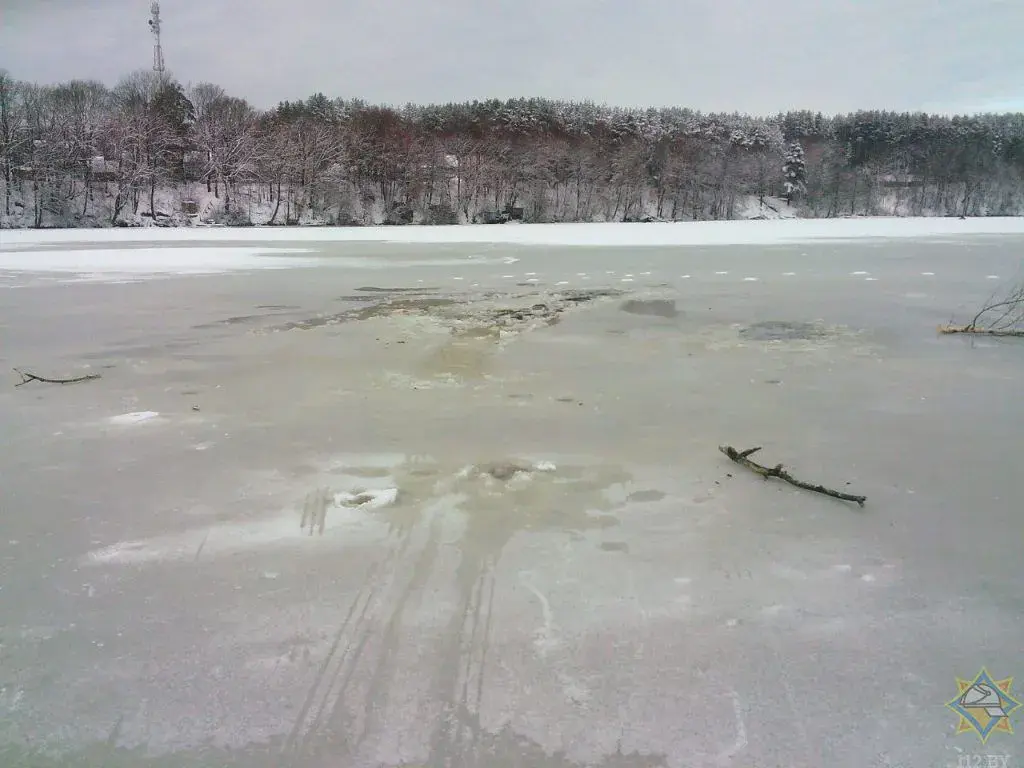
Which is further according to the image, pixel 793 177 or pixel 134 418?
pixel 793 177

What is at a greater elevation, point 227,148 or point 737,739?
point 227,148

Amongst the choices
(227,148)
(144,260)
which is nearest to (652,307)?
(144,260)

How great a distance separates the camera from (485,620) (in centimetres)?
220

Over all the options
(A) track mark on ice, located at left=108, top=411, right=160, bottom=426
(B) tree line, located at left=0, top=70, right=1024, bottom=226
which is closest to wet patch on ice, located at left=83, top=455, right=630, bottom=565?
(A) track mark on ice, located at left=108, top=411, right=160, bottom=426

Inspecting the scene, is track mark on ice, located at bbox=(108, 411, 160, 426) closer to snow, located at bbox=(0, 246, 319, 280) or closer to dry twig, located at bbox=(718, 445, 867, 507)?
dry twig, located at bbox=(718, 445, 867, 507)

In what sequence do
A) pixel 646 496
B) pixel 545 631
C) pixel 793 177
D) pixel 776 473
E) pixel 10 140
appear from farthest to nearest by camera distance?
1. pixel 793 177
2. pixel 10 140
3. pixel 776 473
4. pixel 646 496
5. pixel 545 631

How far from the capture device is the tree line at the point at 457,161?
43.9 metres

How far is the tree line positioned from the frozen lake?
4410 centimetres

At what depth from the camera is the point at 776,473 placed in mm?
3350

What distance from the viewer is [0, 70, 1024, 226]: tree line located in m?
43.9

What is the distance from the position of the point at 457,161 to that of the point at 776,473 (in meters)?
53.6

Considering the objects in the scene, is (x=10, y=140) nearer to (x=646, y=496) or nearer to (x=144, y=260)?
(x=144, y=260)

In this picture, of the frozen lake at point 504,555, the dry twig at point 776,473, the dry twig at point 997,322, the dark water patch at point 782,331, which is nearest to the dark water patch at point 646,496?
the frozen lake at point 504,555

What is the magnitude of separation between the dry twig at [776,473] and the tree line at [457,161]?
45.8 metres
